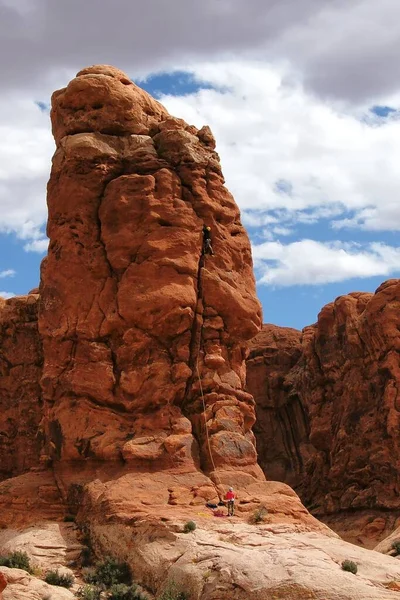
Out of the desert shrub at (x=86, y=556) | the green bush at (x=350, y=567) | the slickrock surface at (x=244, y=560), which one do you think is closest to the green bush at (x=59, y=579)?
the desert shrub at (x=86, y=556)

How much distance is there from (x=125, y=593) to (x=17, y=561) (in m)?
2.97

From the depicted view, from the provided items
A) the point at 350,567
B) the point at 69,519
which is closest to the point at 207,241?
the point at 69,519

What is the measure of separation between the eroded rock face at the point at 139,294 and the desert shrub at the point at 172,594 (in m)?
4.90

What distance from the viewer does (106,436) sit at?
29.6m

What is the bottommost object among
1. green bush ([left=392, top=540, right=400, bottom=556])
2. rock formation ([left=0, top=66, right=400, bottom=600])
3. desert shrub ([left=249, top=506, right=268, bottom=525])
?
green bush ([left=392, top=540, right=400, bottom=556])

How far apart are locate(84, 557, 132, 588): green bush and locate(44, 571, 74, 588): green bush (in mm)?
446

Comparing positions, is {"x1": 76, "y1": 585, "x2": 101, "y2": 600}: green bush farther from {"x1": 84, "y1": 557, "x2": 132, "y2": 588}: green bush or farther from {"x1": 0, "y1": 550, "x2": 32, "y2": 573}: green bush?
{"x1": 0, "y1": 550, "x2": 32, "y2": 573}: green bush

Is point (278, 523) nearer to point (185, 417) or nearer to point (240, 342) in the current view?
point (185, 417)

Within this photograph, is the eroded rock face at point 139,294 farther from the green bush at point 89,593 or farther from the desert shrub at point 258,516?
the green bush at point 89,593

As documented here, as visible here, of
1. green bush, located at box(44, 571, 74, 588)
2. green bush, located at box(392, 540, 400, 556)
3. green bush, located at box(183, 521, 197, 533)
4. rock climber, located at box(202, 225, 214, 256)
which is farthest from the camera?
rock climber, located at box(202, 225, 214, 256)

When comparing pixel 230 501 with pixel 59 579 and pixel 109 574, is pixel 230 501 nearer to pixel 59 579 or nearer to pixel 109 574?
pixel 109 574

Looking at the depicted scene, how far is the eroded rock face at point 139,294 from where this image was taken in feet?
98.4

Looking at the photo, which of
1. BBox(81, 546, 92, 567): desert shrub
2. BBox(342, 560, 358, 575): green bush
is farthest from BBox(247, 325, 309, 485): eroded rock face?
BBox(342, 560, 358, 575): green bush

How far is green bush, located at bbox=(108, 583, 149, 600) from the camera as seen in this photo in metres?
24.7
